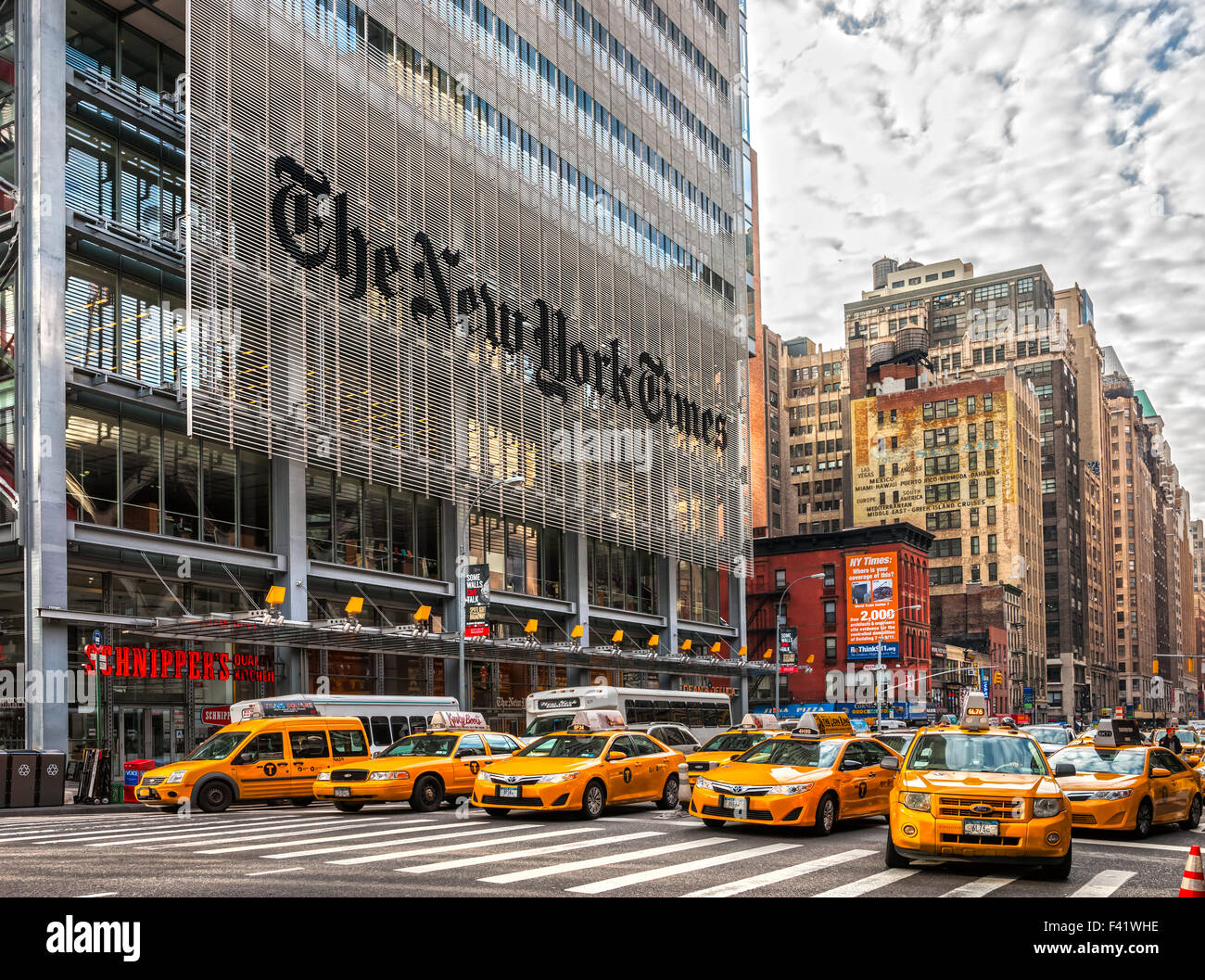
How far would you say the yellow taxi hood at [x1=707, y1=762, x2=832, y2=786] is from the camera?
18328 mm

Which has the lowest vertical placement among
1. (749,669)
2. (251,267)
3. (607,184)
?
(749,669)

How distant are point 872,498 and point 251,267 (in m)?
106

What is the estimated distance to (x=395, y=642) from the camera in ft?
141

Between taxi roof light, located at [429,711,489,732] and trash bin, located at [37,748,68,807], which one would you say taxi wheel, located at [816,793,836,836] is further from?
trash bin, located at [37,748,68,807]

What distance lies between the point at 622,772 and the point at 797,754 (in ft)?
12.7

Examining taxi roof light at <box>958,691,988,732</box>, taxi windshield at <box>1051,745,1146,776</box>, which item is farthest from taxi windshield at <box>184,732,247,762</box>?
taxi windshield at <box>1051,745,1146,776</box>

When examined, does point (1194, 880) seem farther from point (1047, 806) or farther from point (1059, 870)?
point (1059, 870)

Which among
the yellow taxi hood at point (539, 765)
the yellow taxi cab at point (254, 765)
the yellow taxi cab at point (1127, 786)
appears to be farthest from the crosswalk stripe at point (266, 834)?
the yellow taxi cab at point (1127, 786)

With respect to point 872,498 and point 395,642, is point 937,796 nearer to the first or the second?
point 395,642

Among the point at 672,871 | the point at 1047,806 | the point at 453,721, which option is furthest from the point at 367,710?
the point at 1047,806

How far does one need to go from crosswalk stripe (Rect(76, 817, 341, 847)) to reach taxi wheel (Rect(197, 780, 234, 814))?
3263 millimetres

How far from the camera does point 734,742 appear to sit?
2733 centimetres

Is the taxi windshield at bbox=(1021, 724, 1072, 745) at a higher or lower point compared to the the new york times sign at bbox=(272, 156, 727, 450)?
lower

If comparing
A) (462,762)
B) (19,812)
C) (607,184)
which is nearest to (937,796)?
(462,762)
